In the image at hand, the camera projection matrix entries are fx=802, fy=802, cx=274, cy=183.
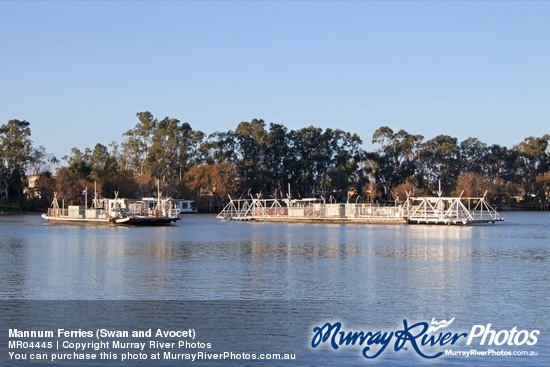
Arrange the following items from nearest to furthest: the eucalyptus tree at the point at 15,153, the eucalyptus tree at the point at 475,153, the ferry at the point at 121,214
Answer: the ferry at the point at 121,214 < the eucalyptus tree at the point at 15,153 < the eucalyptus tree at the point at 475,153

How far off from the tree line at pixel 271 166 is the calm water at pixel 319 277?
273 feet

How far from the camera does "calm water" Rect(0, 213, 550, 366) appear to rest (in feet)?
89.0

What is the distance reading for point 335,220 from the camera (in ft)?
362

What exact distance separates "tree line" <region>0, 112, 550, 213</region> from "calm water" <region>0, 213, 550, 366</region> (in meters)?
83.1

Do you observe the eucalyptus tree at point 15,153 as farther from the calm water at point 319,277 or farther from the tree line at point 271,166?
the calm water at point 319,277

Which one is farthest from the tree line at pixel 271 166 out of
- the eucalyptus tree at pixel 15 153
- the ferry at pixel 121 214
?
the ferry at pixel 121 214

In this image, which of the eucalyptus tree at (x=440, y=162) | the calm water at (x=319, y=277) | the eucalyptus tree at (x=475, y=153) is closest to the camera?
the calm water at (x=319, y=277)

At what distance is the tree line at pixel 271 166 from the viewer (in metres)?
144

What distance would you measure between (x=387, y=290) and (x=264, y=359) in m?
13.3

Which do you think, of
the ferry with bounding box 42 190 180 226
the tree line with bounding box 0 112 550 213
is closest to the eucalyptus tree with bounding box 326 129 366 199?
the tree line with bounding box 0 112 550 213

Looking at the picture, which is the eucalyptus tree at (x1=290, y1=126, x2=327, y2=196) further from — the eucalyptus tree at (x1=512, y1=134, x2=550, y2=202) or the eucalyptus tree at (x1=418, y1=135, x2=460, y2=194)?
the eucalyptus tree at (x1=512, y1=134, x2=550, y2=202)

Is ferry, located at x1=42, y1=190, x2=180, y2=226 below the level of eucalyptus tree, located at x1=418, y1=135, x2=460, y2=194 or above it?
below

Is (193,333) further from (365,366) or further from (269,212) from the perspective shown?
(269,212)

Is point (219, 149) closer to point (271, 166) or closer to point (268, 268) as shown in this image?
point (271, 166)
